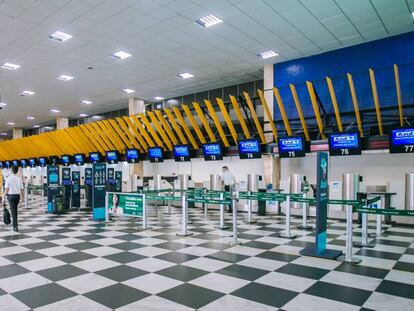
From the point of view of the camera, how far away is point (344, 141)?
8.51m

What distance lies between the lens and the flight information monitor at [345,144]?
330 inches

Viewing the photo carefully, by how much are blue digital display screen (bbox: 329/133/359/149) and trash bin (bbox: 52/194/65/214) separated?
915 centimetres

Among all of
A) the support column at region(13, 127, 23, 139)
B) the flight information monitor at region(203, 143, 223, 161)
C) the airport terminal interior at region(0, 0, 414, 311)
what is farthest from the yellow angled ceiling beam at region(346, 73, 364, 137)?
the support column at region(13, 127, 23, 139)

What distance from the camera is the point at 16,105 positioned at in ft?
56.3

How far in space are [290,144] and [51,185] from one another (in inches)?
331

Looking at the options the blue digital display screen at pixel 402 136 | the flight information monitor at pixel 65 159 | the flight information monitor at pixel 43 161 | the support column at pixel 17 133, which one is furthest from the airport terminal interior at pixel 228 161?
the support column at pixel 17 133

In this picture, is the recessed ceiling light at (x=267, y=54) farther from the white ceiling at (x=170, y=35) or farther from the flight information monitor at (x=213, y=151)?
the flight information monitor at (x=213, y=151)

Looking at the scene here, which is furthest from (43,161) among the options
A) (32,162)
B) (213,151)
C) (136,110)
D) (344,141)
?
(344,141)

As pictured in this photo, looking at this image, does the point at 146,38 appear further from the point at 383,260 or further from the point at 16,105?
the point at 16,105

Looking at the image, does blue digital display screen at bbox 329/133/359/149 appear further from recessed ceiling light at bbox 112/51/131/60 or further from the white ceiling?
recessed ceiling light at bbox 112/51/131/60

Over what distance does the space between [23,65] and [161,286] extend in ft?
32.7

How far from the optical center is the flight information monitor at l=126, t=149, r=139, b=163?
42.9 ft

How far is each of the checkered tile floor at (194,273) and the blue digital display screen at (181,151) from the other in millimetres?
4499

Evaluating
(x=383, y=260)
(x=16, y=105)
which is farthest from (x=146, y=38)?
(x=16, y=105)
